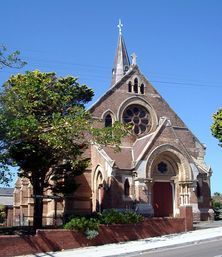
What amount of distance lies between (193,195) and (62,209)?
402 inches

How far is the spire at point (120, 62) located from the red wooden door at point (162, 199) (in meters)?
18.1

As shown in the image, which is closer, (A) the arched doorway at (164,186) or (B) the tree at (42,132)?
(B) the tree at (42,132)

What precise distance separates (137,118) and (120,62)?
15517mm

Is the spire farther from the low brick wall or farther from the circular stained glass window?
the low brick wall

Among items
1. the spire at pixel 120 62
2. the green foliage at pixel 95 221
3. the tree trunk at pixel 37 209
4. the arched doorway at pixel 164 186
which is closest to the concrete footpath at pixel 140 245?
the green foliage at pixel 95 221

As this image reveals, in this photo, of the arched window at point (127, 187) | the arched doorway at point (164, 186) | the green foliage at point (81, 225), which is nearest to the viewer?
the green foliage at point (81, 225)

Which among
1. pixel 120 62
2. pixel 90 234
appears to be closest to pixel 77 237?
pixel 90 234

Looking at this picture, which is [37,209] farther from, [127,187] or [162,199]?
[162,199]

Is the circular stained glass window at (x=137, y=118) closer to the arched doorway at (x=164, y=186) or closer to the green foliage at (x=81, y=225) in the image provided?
the arched doorway at (x=164, y=186)

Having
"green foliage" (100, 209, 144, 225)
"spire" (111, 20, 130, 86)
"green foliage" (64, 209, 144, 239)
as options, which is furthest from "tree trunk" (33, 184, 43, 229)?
"spire" (111, 20, 130, 86)

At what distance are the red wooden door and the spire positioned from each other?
18.1 meters

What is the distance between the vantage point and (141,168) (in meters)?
32.4

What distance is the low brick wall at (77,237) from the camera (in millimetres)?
19234

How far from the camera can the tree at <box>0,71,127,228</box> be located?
67.9 feet
